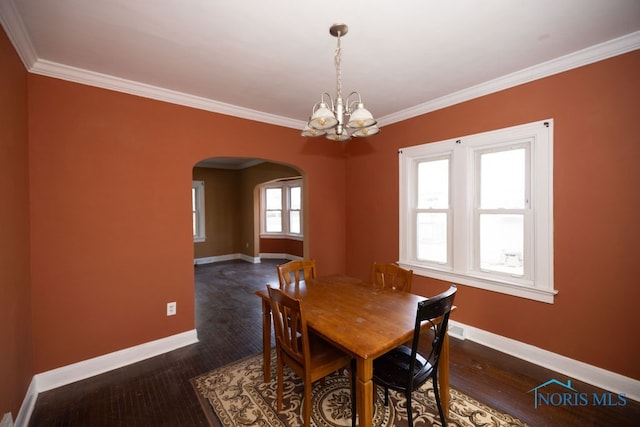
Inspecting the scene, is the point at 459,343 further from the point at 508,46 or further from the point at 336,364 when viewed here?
the point at 508,46

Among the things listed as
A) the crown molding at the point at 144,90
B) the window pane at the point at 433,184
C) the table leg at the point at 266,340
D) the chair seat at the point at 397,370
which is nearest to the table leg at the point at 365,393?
the chair seat at the point at 397,370

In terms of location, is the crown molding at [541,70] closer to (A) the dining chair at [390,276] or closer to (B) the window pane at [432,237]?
(B) the window pane at [432,237]

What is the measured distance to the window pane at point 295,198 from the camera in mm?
7641

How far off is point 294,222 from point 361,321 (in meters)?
6.14

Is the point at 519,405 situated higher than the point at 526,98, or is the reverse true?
the point at 526,98

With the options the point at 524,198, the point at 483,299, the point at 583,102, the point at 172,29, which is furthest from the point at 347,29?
the point at 483,299

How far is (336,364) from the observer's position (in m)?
1.81

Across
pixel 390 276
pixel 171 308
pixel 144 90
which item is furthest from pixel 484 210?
pixel 144 90

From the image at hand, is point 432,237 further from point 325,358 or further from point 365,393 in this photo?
point 365,393

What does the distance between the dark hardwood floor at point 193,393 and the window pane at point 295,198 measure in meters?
4.72

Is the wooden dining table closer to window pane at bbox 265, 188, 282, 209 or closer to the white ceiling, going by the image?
the white ceiling

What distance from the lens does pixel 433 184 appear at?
3305mm

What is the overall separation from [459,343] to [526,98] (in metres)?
2.49

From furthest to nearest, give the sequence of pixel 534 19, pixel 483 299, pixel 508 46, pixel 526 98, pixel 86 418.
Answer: pixel 483 299, pixel 526 98, pixel 508 46, pixel 86 418, pixel 534 19
